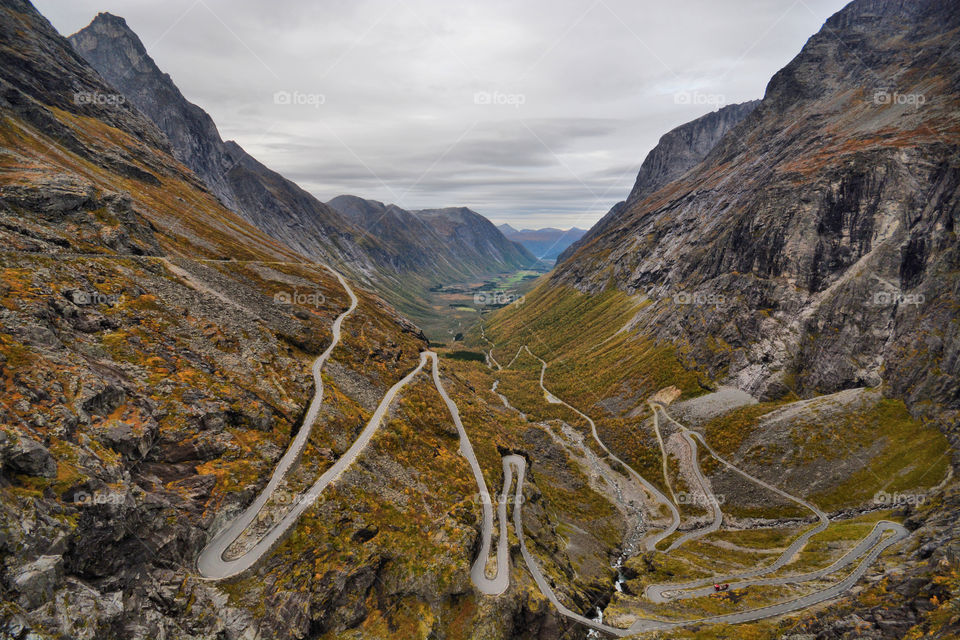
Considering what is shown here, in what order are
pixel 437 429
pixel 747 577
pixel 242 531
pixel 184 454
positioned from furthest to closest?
pixel 437 429 < pixel 747 577 < pixel 184 454 < pixel 242 531

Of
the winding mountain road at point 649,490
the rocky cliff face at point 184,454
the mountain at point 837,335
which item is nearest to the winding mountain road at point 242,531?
the rocky cliff face at point 184,454

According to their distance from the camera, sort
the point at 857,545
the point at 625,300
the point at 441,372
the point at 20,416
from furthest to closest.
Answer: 1. the point at 625,300
2. the point at 441,372
3. the point at 857,545
4. the point at 20,416

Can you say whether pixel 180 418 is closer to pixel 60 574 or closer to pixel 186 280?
pixel 60 574

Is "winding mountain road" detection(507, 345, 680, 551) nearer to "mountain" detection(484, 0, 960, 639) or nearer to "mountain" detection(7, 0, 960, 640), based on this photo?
"mountain" detection(7, 0, 960, 640)

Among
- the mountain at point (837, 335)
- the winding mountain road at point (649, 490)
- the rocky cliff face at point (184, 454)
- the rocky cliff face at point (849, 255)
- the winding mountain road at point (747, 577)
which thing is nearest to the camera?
the rocky cliff face at point (184, 454)

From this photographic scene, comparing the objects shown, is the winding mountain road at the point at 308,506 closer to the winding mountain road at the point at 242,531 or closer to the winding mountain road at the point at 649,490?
the winding mountain road at the point at 242,531

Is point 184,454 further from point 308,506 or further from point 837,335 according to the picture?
point 837,335

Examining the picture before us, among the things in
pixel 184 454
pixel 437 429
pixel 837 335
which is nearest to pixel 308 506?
pixel 184 454

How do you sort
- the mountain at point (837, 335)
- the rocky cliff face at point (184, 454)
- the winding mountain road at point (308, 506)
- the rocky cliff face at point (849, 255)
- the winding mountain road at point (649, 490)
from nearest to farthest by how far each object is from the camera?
the rocky cliff face at point (184, 454) < the winding mountain road at point (308, 506) < the mountain at point (837, 335) < the winding mountain road at point (649, 490) < the rocky cliff face at point (849, 255)

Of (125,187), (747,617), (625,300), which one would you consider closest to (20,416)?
(747,617)
